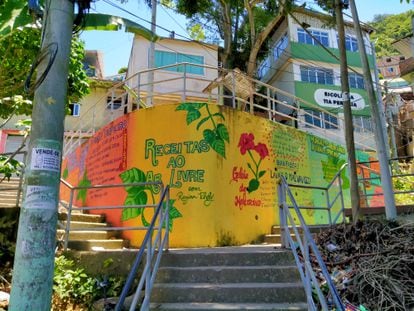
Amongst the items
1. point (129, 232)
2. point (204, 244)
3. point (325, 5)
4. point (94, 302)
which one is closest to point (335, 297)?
point (94, 302)

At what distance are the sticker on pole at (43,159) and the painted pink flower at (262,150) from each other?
20.7ft

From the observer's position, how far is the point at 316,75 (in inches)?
878

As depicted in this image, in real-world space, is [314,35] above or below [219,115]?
above

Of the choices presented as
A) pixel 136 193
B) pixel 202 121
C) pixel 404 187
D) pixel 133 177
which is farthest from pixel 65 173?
pixel 404 187

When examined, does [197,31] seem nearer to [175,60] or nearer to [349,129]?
[175,60]

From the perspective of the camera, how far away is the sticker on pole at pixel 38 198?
94.2 inches

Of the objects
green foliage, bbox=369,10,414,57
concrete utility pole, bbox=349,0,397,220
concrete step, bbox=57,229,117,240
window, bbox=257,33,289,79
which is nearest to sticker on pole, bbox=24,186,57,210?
concrete step, bbox=57,229,117,240

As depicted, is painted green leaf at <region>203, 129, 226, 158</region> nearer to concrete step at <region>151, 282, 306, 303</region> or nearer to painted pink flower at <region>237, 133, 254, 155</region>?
painted pink flower at <region>237, 133, 254, 155</region>

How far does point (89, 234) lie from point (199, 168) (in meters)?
2.55

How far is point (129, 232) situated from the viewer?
776 centimetres

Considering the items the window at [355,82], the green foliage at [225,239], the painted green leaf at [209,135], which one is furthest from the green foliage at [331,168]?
the window at [355,82]

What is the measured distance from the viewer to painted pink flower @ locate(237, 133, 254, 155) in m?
Result: 8.08

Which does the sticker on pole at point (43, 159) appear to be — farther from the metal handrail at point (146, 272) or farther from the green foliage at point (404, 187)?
the green foliage at point (404, 187)

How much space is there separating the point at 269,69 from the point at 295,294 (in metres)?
22.1
